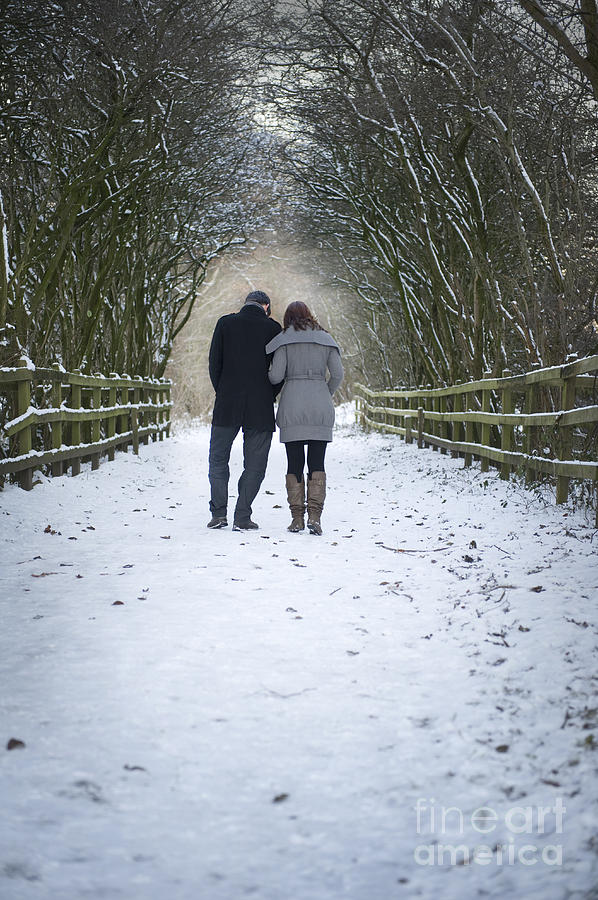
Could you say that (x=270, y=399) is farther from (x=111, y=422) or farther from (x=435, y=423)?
(x=435, y=423)

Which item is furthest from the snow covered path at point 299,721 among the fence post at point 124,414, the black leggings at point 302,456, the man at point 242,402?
the fence post at point 124,414

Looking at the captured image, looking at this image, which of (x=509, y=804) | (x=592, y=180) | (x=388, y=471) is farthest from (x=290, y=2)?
(x=509, y=804)

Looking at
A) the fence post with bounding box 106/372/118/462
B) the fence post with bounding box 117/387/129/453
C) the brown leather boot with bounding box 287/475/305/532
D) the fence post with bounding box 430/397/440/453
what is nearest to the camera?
the brown leather boot with bounding box 287/475/305/532

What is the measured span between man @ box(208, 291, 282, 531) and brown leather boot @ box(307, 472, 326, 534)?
0.45 metres

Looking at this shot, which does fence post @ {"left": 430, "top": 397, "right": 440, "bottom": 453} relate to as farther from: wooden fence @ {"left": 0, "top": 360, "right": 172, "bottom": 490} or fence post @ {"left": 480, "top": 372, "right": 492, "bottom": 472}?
wooden fence @ {"left": 0, "top": 360, "right": 172, "bottom": 490}

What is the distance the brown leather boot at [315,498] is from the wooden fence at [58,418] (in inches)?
115

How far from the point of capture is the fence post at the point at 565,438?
6.86 m

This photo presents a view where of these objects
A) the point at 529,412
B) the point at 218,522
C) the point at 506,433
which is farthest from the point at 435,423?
the point at 218,522

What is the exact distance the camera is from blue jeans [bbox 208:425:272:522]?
6938 millimetres

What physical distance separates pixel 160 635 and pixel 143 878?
6.05ft

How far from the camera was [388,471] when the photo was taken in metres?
12.7

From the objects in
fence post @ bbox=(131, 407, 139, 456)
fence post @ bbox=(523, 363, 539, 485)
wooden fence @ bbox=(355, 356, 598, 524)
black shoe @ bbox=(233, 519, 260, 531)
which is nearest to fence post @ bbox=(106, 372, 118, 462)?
fence post @ bbox=(131, 407, 139, 456)

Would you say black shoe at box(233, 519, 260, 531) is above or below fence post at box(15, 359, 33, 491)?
below

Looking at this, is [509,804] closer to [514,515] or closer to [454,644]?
[454,644]
